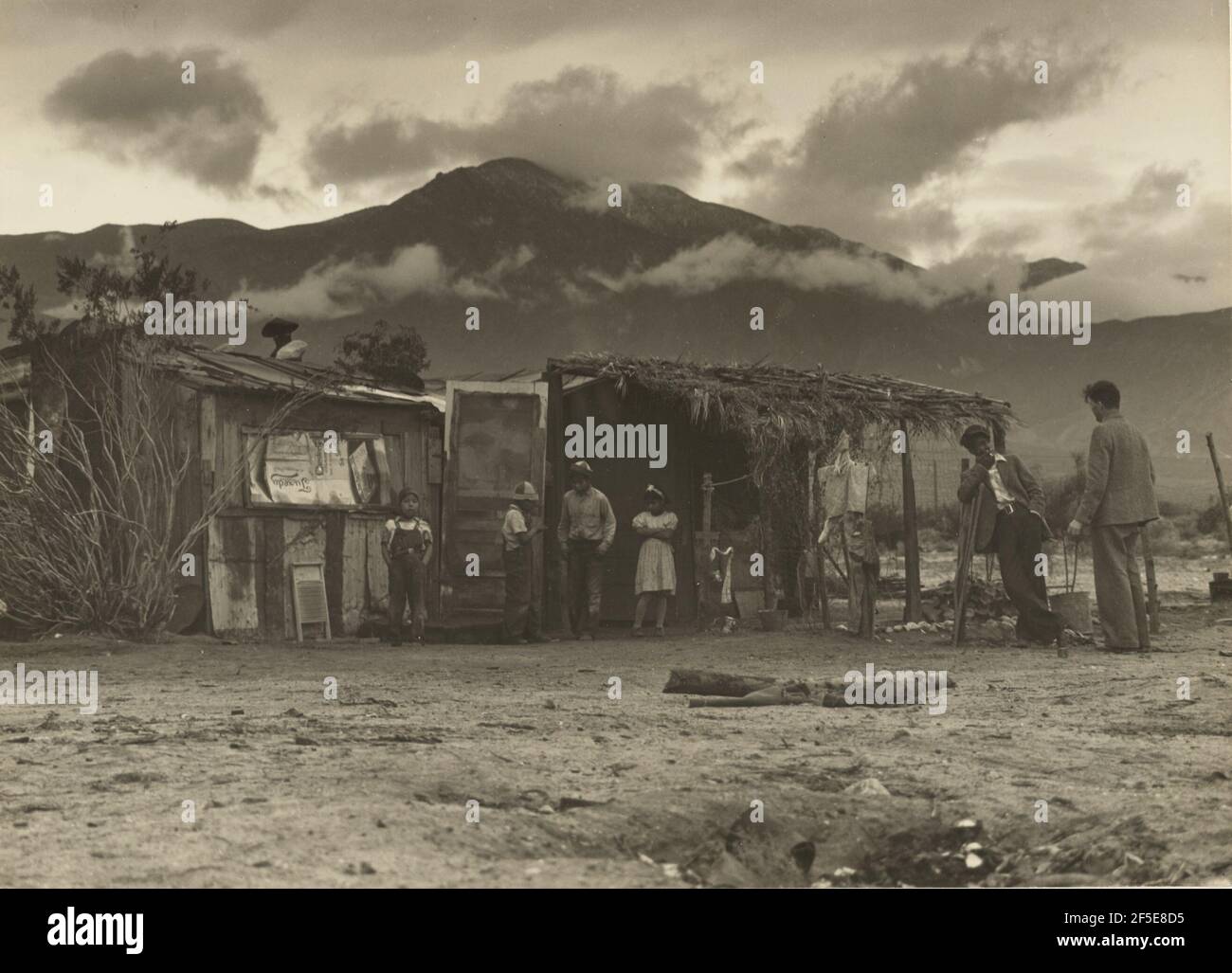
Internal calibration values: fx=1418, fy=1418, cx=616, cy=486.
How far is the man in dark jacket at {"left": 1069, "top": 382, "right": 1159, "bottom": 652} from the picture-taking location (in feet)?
35.6

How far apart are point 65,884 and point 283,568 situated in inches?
379

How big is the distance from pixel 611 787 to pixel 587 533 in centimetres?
866

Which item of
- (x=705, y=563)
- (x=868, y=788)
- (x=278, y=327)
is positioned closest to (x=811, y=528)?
(x=705, y=563)

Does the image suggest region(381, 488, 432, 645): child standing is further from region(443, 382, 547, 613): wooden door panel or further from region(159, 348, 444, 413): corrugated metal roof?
region(159, 348, 444, 413): corrugated metal roof

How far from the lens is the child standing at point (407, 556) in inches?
528

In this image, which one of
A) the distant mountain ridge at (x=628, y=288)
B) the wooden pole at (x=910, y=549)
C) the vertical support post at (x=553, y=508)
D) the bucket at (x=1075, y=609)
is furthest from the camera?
the distant mountain ridge at (x=628, y=288)

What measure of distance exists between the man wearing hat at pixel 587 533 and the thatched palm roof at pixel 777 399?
3.91 feet

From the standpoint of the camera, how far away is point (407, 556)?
13.4 meters

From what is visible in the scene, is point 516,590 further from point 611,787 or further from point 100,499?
point 611,787

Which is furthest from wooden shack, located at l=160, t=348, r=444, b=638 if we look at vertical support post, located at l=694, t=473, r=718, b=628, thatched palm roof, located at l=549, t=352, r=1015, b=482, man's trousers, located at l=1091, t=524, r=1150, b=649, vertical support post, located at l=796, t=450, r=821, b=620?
man's trousers, located at l=1091, t=524, r=1150, b=649

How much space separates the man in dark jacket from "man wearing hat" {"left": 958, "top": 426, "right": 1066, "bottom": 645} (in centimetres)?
89

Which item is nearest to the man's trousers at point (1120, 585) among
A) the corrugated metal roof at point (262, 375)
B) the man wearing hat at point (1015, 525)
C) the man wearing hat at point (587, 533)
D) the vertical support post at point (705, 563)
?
the man wearing hat at point (1015, 525)

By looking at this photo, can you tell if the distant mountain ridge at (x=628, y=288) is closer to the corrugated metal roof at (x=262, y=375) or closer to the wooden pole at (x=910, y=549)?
the corrugated metal roof at (x=262, y=375)

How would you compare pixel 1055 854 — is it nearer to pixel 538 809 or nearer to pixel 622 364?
pixel 538 809
